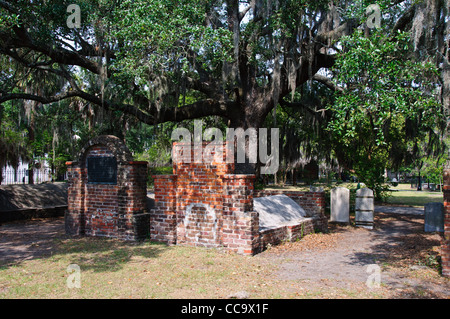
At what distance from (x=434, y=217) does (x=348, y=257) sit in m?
4.61

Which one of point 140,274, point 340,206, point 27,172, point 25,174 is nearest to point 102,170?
point 140,274

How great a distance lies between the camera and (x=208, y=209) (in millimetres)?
8086

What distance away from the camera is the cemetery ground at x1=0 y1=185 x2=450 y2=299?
5352mm

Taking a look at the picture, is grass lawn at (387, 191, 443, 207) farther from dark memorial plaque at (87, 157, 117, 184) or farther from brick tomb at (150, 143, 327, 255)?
dark memorial plaque at (87, 157, 117, 184)

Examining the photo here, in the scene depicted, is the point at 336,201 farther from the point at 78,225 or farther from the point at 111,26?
the point at 111,26

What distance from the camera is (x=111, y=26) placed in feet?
36.8

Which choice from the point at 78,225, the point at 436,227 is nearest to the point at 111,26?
the point at 78,225

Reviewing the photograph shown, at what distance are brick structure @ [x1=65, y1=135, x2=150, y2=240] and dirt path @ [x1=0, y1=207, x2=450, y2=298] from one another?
3.11ft

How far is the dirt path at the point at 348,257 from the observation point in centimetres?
561

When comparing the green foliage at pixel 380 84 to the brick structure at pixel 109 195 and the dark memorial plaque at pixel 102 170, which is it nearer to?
the brick structure at pixel 109 195

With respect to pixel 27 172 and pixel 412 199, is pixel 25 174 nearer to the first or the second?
pixel 27 172

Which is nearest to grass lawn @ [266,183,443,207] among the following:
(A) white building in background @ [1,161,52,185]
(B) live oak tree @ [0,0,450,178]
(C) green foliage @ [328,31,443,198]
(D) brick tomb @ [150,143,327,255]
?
(B) live oak tree @ [0,0,450,178]

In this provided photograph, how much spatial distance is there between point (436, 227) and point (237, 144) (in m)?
6.46

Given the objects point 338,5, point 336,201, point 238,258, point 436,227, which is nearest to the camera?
point 238,258
